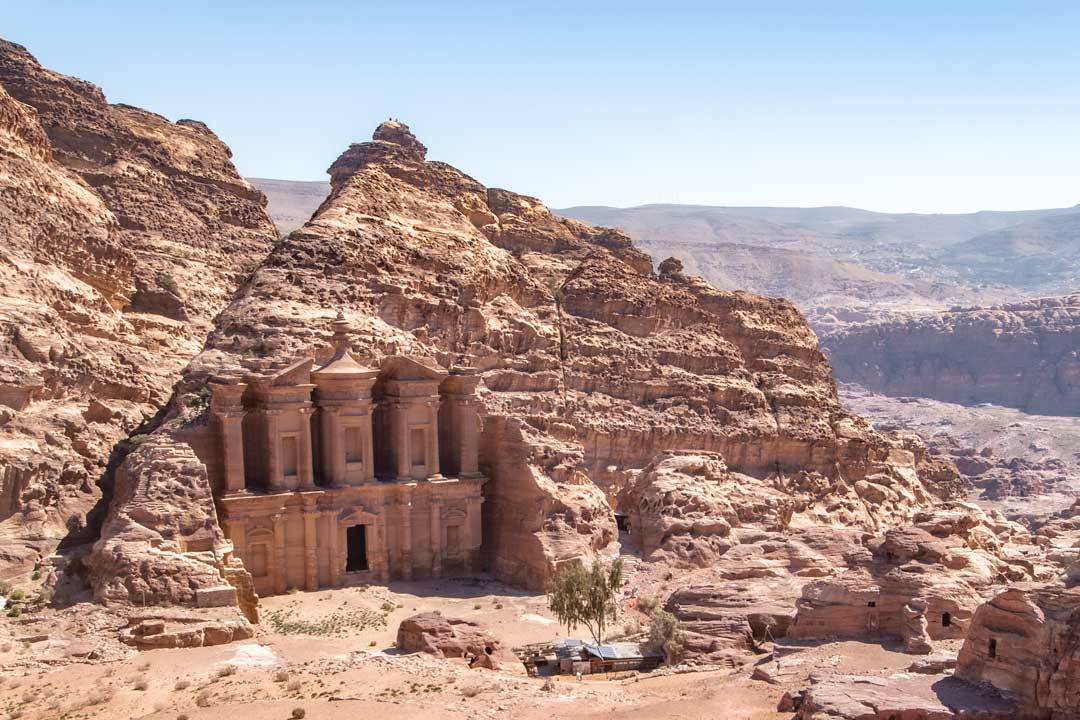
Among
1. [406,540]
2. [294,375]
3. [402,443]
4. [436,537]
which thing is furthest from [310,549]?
[294,375]

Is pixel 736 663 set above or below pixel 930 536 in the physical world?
below

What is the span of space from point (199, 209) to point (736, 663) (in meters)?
44.7

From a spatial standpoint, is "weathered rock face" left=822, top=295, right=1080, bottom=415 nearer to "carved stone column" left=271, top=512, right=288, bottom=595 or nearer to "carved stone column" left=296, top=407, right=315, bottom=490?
"carved stone column" left=296, top=407, right=315, bottom=490

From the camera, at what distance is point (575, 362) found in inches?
2240

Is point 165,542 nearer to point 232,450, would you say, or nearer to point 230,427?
point 232,450

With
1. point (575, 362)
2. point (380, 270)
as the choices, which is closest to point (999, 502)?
point (575, 362)

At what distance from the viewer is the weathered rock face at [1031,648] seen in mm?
23000

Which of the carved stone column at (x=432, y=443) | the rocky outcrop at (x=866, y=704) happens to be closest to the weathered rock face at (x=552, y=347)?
the carved stone column at (x=432, y=443)

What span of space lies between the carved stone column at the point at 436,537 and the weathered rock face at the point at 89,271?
11177mm

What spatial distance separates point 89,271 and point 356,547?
1737 cm

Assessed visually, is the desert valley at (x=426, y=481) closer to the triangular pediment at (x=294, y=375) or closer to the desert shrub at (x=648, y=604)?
the triangular pediment at (x=294, y=375)

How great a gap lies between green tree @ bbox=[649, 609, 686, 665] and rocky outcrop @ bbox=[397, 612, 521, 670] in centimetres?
397

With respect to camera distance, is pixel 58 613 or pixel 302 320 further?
pixel 302 320

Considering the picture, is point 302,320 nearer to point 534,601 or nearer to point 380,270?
point 380,270
